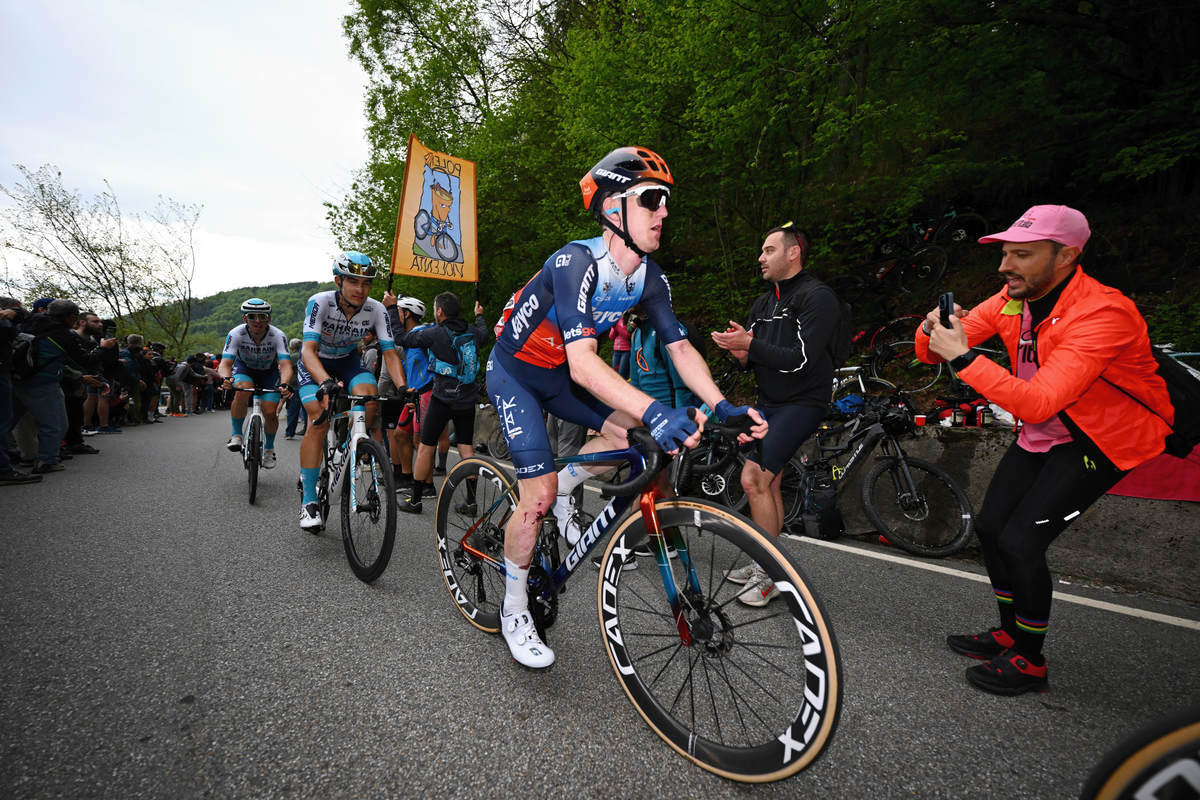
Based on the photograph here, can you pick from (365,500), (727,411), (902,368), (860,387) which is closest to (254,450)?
(365,500)

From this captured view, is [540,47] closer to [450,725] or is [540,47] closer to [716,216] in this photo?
[716,216]

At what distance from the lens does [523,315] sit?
2301 mm

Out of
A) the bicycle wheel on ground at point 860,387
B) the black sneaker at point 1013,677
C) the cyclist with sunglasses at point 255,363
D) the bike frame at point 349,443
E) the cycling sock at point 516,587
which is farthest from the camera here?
the bicycle wheel on ground at point 860,387

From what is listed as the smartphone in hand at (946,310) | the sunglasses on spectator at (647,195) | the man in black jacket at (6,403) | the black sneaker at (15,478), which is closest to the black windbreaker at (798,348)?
the smartphone in hand at (946,310)

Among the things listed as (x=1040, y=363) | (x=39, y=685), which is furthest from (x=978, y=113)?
(x=39, y=685)

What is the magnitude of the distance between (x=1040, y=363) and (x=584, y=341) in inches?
78.4

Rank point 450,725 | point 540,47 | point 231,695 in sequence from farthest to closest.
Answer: point 540,47 → point 231,695 → point 450,725

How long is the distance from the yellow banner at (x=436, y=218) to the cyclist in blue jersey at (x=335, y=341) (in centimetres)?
333

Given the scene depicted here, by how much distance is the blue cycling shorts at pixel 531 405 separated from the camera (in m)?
2.24

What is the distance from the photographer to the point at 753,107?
6953 millimetres

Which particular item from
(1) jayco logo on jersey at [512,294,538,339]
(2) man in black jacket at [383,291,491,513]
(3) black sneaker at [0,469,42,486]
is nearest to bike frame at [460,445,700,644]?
(1) jayco logo on jersey at [512,294,538,339]

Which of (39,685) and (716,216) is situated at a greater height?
(716,216)

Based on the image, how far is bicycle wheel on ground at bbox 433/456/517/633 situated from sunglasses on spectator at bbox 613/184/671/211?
4.77 feet

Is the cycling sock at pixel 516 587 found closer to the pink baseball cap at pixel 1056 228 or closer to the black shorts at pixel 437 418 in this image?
the pink baseball cap at pixel 1056 228
